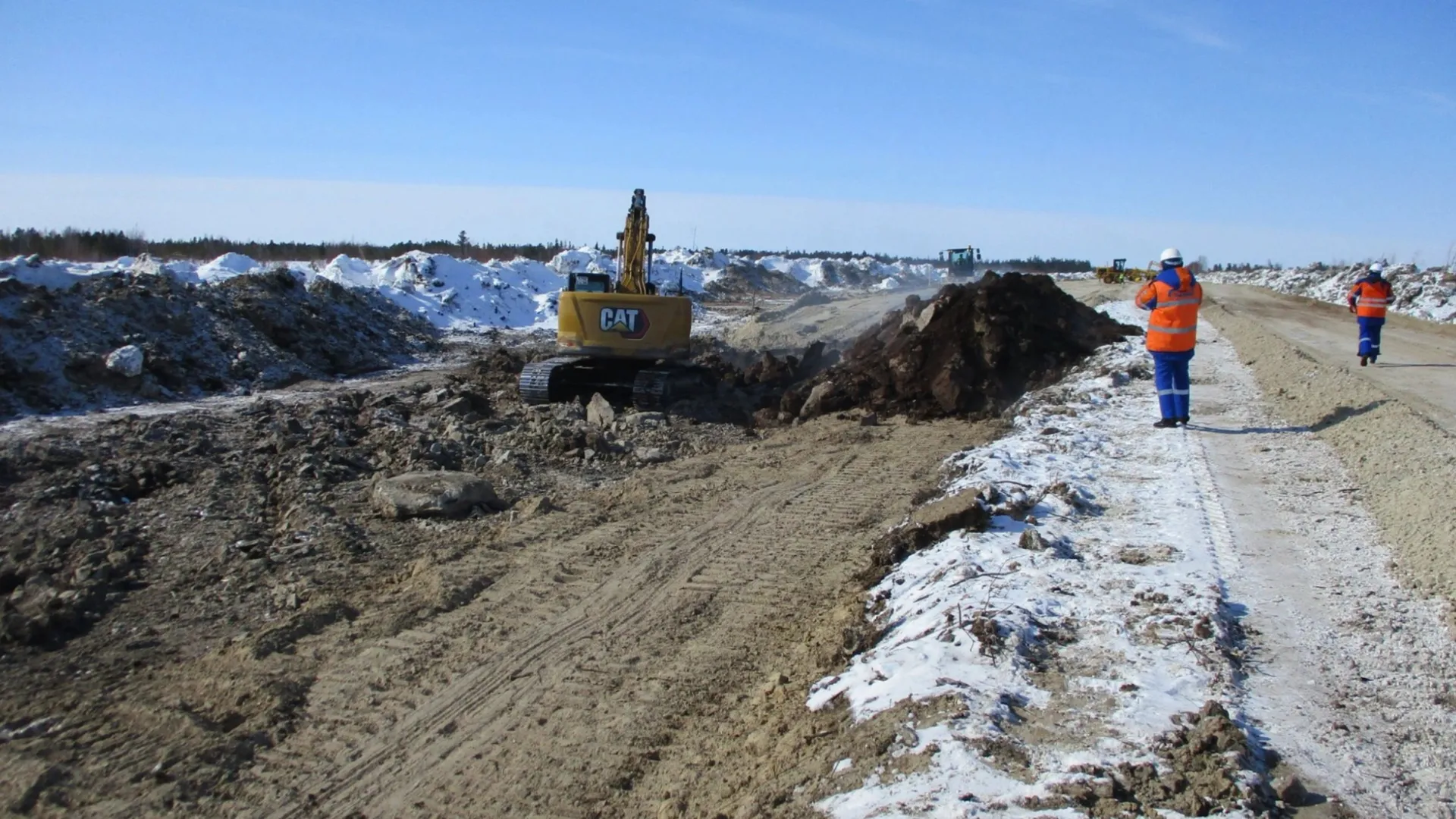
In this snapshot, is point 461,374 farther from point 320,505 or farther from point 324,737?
point 324,737

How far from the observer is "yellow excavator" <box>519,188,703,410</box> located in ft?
48.2

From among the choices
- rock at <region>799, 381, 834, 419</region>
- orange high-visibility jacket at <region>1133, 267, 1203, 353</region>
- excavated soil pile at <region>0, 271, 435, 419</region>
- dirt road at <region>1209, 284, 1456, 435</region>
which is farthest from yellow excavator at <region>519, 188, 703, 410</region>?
dirt road at <region>1209, 284, 1456, 435</region>

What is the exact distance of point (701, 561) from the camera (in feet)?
25.0

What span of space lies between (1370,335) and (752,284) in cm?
4292

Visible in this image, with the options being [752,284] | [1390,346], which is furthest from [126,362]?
[752,284]

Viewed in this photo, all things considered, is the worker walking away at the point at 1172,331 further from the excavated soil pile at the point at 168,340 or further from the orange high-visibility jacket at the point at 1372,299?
the excavated soil pile at the point at 168,340

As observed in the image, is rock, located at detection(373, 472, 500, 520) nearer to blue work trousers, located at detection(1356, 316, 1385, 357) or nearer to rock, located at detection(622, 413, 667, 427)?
rock, located at detection(622, 413, 667, 427)

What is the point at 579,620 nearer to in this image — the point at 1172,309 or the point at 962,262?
the point at 1172,309

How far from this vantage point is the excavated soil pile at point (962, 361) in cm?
1371

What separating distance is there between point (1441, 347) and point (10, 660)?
2175 centimetres

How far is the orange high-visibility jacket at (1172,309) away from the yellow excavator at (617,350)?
694 centimetres

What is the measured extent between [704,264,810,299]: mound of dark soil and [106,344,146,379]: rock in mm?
33112

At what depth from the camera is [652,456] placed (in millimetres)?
11680

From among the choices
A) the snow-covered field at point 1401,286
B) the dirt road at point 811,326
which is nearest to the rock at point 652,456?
the dirt road at point 811,326
